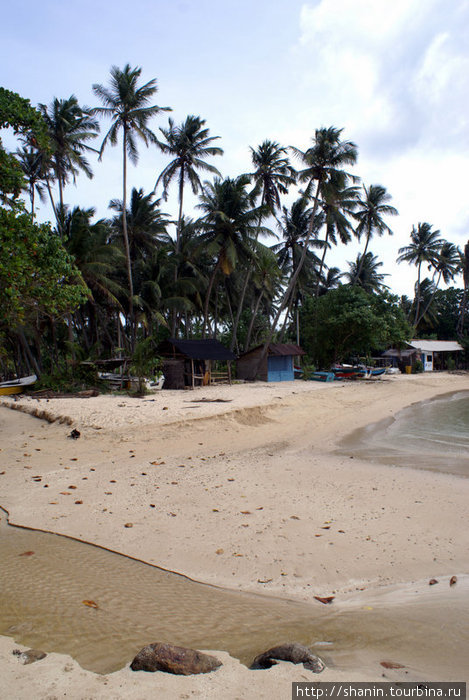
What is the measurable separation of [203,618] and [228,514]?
2413mm

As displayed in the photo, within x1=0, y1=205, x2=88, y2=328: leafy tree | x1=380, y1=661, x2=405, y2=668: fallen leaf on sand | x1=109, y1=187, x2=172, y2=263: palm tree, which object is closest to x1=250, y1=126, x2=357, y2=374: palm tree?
x1=109, y1=187, x2=172, y2=263: palm tree

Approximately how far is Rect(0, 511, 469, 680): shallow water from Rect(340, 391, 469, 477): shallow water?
5.49 metres

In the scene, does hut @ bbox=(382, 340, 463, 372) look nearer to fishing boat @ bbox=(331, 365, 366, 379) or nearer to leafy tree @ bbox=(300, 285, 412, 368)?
leafy tree @ bbox=(300, 285, 412, 368)

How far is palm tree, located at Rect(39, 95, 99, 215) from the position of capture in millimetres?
25453

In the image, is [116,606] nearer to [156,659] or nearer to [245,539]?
[156,659]

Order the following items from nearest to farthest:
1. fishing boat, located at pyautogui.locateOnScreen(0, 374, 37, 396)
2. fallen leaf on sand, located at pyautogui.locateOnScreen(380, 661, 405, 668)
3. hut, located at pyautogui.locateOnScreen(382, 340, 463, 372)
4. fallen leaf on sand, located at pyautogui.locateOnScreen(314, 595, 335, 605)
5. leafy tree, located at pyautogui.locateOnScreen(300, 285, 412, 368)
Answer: fallen leaf on sand, located at pyautogui.locateOnScreen(380, 661, 405, 668) < fallen leaf on sand, located at pyautogui.locateOnScreen(314, 595, 335, 605) < fishing boat, located at pyautogui.locateOnScreen(0, 374, 37, 396) < leafy tree, located at pyautogui.locateOnScreen(300, 285, 412, 368) < hut, located at pyautogui.locateOnScreen(382, 340, 463, 372)

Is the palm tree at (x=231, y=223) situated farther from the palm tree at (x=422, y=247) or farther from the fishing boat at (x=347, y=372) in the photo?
the palm tree at (x=422, y=247)

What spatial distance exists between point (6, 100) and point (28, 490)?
8.02 m

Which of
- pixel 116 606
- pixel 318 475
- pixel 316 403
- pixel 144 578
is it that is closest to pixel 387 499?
pixel 318 475

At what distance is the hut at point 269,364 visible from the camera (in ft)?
93.9

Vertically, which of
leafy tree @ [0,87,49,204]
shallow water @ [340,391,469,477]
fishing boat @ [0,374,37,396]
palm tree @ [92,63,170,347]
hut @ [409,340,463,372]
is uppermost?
palm tree @ [92,63,170,347]

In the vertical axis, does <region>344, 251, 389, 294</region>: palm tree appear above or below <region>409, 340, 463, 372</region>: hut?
above

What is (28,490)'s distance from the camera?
6.51 m

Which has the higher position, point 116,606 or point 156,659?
point 156,659
